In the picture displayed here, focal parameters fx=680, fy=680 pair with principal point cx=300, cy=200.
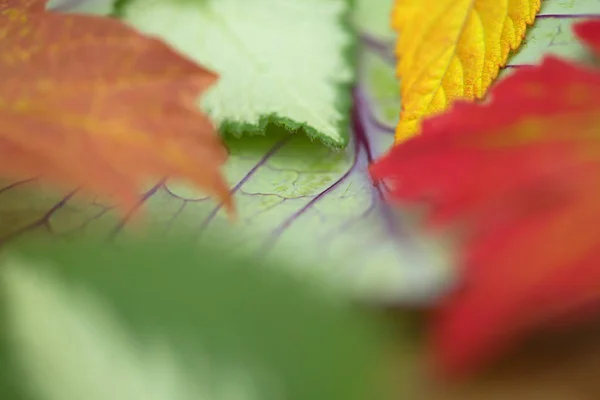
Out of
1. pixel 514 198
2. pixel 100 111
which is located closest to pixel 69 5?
pixel 100 111

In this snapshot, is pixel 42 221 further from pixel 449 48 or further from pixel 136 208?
pixel 449 48

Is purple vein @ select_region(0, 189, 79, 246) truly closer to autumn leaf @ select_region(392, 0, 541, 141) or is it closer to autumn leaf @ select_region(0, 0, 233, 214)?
autumn leaf @ select_region(0, 0, 233, 214)

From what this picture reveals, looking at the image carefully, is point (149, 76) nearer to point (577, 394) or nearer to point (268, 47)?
point (268, 47)

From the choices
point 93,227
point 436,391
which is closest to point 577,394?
point 436,391

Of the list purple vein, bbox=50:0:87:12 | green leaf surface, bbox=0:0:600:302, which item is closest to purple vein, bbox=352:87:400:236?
green leaf surface, bbox=0:0:600:302

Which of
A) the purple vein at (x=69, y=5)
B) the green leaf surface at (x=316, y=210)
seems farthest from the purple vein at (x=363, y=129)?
the purple vein at (x=69, y=5)
